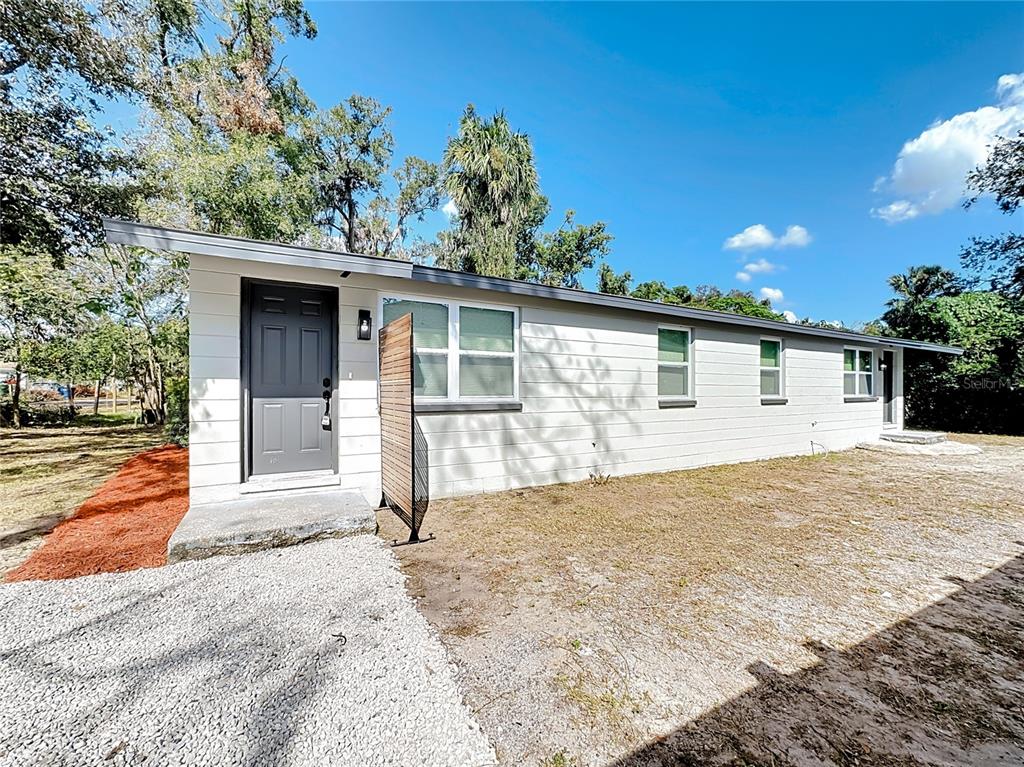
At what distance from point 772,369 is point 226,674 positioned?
29.3 feet

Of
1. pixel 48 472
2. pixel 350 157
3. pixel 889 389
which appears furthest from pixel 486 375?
pixel 350 157

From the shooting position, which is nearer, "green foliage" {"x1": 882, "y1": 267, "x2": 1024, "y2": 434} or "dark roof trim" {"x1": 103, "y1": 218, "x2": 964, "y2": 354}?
"dark roof trim" {"x1": 103, "y1": 218, "x2": 964, "y2": 354}

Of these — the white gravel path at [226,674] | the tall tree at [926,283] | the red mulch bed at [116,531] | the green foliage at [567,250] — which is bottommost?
the white gravel path at [226,674]

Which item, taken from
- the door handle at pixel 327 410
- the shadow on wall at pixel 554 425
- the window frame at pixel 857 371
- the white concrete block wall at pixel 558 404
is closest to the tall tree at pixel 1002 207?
the window frame at pixel 857 371

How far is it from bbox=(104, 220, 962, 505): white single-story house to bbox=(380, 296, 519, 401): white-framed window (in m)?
0.02

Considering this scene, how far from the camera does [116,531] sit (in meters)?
3.71

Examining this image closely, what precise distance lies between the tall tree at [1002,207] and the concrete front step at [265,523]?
64.2 feet

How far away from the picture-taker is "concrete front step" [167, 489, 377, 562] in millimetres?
3104

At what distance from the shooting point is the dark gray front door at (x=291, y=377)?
4078 millimetres

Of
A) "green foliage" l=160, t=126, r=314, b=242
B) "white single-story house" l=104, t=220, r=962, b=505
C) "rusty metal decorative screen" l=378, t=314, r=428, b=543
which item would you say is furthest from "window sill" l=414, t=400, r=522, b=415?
"green foliage" l=160, t=126, r=314, b=242

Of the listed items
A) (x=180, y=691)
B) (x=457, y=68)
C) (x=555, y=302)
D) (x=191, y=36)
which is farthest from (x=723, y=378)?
(x=191, y=36)

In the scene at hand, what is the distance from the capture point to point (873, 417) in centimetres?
984

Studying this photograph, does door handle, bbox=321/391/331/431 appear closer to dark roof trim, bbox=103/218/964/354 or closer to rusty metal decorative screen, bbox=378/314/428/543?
rusty metal decorative screen, bbox=378/314/428/543

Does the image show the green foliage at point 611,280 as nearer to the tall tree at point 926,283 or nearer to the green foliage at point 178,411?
the tall tree at point 926,283
